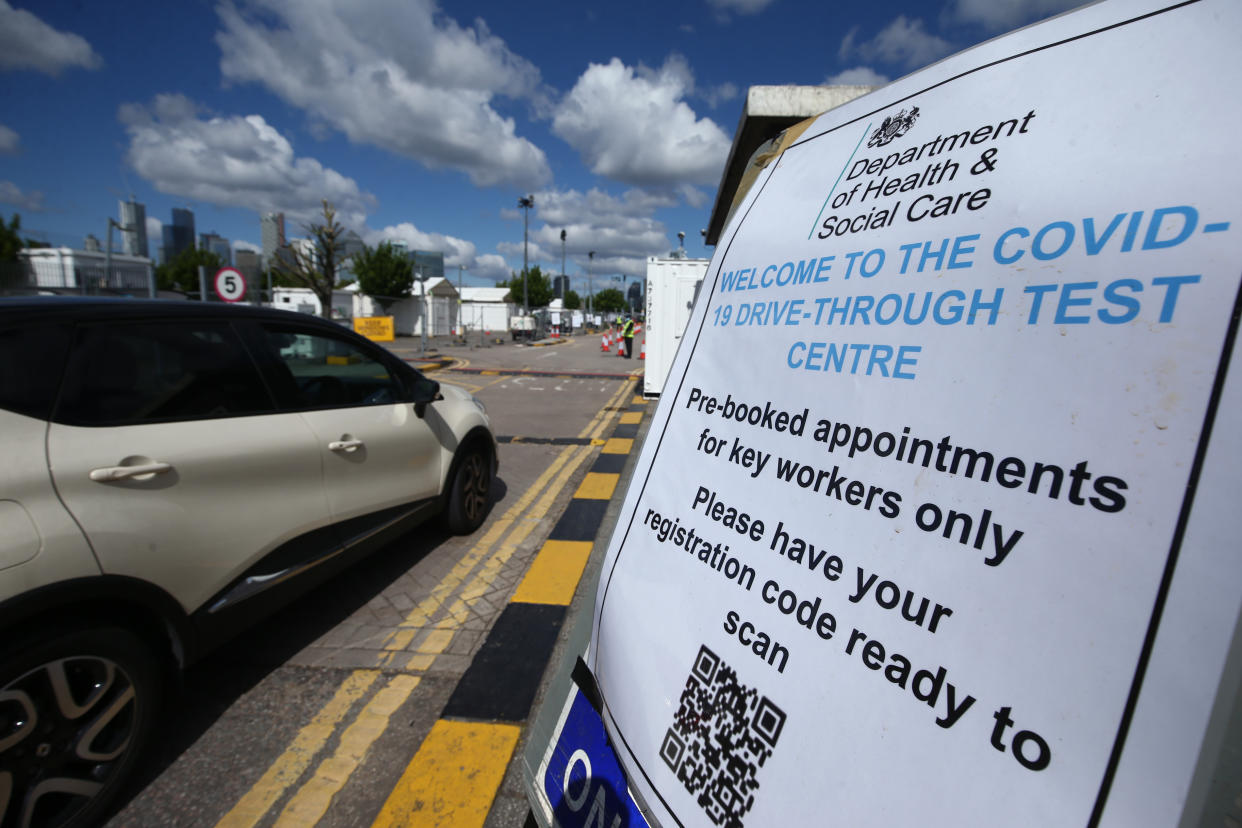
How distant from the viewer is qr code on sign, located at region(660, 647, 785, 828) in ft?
3.00

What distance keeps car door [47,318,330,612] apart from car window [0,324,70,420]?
0.13 ft

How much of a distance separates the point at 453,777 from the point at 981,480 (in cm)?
213

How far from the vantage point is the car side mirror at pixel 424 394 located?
3518mm

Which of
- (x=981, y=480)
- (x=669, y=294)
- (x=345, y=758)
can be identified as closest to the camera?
(x=981, y=480)

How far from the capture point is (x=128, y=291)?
15031mm

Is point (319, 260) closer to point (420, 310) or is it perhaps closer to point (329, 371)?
point (420, 310)

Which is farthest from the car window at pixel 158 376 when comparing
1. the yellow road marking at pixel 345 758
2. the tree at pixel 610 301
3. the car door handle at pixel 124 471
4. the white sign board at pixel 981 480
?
the tree at pixel 610 301

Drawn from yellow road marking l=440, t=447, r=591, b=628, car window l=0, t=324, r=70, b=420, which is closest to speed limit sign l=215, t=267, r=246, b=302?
yellow road marking l=440, t=447, r=591, b=628

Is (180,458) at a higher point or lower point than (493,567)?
higher

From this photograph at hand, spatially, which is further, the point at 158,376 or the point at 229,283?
the point at 229,283

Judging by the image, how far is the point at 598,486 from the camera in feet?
18.1

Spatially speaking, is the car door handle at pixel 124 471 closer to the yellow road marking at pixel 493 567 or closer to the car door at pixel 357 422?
the car door at pixel 357 422

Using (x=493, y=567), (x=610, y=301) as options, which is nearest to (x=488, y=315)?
(x=493, y=567)

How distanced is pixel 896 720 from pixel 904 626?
0.13 m
